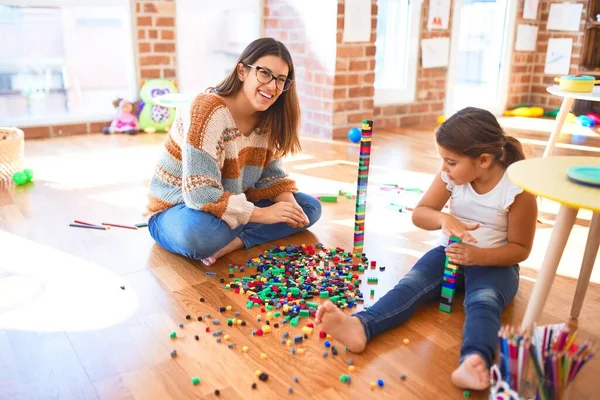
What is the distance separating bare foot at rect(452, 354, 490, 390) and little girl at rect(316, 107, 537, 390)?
0.24ft

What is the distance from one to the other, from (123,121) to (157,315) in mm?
2540

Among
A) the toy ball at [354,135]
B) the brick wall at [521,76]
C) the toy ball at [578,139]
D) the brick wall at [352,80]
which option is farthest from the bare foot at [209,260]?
the brick wall at [521,76]

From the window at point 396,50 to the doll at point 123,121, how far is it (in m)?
1.74

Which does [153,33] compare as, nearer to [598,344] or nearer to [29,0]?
[29,0]

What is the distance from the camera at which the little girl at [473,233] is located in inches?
53.3

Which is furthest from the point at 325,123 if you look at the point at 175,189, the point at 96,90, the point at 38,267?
the point at 38,267

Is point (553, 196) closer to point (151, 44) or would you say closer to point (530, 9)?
point (151, 44)

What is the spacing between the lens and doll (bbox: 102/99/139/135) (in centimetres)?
376

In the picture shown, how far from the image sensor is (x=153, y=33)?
3.80 metres

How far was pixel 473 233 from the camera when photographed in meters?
1.55

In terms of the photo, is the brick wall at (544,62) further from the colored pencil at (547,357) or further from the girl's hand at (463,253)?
the colored pencil at (547,357)

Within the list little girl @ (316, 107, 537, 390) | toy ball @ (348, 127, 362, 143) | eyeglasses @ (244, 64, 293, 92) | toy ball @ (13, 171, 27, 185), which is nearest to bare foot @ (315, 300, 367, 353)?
little girl @ (316, 107, 537, 390)

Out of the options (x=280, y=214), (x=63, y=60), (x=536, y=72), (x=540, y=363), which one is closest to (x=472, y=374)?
(x=540, y=363)

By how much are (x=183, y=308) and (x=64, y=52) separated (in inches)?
106
